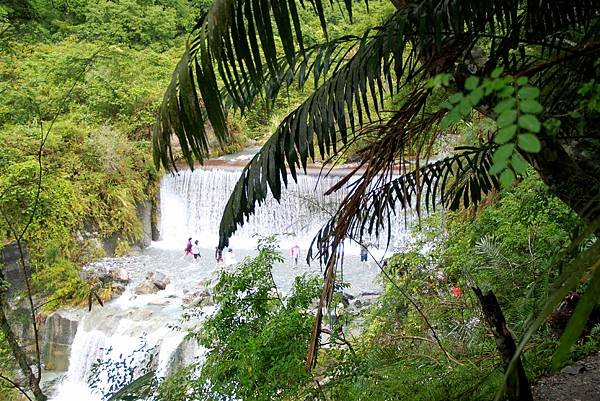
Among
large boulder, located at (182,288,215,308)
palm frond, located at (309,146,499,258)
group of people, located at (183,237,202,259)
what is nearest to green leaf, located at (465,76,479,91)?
palm frond, located at (309,146,499,258)

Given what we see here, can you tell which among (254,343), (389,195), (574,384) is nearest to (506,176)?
(389,195)

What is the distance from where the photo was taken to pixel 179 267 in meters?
9.42

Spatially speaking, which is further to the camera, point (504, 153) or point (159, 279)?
point (159, 279)

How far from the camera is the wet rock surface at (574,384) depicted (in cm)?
245

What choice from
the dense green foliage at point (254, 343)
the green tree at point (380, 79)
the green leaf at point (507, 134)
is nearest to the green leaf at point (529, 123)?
the green leaf at point (507, 134)

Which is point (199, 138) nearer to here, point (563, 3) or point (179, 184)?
point (563, 3)

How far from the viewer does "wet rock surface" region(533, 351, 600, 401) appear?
245cm

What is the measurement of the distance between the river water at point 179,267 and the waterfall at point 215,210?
0.02 metres

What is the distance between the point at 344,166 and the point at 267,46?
971 centimetres

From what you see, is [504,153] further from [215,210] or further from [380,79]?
[215,210]

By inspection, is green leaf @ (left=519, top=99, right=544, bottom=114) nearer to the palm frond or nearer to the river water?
the palm frond

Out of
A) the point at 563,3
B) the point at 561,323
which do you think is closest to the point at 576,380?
the point at 561,323

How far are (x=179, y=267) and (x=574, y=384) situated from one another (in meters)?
7.73

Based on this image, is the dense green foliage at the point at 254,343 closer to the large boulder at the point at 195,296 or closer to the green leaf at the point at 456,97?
the green leaf at the point at 456,97
